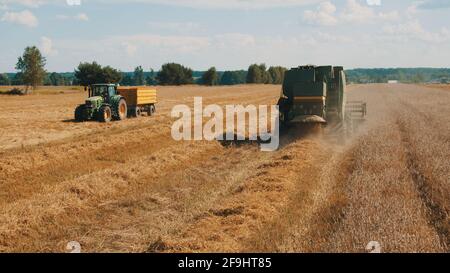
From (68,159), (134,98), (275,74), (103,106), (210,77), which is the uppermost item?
(275,74)

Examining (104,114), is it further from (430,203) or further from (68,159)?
(430,203)

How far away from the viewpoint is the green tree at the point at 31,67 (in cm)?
6275

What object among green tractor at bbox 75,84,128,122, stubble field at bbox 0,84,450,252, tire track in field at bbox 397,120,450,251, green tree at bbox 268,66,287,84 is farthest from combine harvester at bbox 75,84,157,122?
green tree at bbox 268,66,287,84

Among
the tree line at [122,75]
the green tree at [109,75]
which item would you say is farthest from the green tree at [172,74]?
the green tree at [109,75]

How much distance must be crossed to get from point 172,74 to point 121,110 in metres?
84.0

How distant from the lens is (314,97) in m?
19.4

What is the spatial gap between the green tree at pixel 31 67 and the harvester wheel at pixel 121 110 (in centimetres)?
4059

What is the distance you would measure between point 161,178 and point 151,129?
9323 millimetres

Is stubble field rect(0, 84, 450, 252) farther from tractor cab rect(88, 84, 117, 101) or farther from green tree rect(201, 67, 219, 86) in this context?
green tree rect(201, 67, 219, 86)

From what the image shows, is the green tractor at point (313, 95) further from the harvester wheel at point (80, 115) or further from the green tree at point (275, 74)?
the green tree at point (275, 74)

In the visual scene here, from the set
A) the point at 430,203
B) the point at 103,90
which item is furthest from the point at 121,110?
the point at 430,203

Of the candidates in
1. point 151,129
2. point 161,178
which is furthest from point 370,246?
point 151,129

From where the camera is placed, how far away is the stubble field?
8.38 m

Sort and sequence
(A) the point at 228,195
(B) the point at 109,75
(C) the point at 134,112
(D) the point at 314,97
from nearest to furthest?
(A) the point at 228,195, (D) the point at 314,97, (C) the point at 134,112, (B) the point at 109,75
